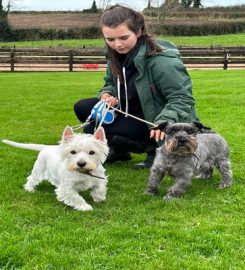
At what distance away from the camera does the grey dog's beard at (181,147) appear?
5637 mm

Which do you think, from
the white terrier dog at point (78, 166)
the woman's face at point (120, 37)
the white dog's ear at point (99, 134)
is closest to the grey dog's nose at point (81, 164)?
the white terrier dog at point (78, 166)

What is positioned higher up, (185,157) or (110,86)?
(110,86)

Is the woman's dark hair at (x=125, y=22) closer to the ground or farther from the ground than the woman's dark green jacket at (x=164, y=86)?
farther from the ground

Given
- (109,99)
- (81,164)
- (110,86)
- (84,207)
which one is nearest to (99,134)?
(81,164)

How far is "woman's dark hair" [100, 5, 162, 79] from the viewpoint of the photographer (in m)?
6.00

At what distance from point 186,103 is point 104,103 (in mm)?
1190

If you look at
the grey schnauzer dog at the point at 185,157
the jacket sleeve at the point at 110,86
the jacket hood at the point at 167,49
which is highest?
the jacket hood at the point at 167,49

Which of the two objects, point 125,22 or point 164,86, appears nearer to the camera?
point 125,22

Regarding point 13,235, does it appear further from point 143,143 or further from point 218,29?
point 218,29

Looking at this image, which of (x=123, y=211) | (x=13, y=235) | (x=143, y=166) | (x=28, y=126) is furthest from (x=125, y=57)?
(x=28, y=126)

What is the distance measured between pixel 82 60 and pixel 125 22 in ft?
95.0

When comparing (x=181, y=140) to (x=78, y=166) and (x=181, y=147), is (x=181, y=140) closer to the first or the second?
(x=181, y=147)

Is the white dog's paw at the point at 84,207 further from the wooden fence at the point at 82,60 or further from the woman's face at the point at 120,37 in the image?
the wooden fence at the point at 82,60

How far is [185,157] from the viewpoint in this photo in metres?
5.90
